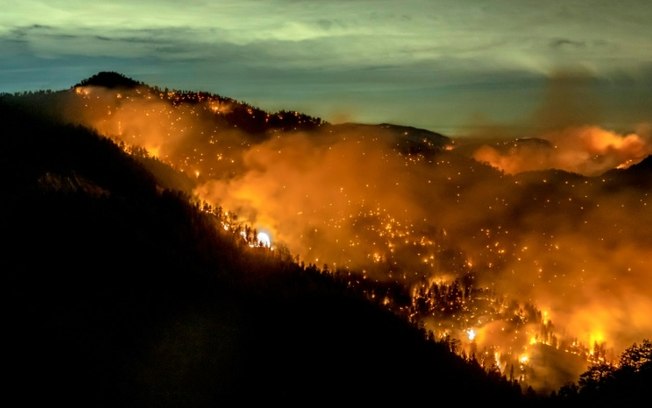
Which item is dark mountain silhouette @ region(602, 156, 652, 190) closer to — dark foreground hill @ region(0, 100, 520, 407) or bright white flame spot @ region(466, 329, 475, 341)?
bright white flame spot @ region(466, 329, 475, 341)

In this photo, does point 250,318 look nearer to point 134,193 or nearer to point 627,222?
point 134,193

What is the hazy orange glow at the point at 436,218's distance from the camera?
102438 mm

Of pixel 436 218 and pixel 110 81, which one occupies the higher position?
pixel 110 81

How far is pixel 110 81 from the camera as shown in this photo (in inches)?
4441

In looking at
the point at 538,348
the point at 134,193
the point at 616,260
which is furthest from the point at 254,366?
the point at 616,260

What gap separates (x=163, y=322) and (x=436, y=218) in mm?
113918

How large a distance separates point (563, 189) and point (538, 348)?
8399 centimetres

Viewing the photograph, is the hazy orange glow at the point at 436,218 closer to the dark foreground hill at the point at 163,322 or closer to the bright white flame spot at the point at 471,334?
the bright white flame spot at the point at 471,334

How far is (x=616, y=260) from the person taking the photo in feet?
470

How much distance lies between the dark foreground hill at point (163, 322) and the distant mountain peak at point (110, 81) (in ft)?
232

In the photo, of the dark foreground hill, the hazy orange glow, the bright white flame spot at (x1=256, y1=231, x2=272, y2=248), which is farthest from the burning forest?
the dark foreground hill

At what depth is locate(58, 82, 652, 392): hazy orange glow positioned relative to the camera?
336ft

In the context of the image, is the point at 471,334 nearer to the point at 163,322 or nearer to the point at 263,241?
the point at 263,241

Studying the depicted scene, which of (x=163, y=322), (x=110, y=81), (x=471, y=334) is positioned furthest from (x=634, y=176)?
(x=163, y=322)
